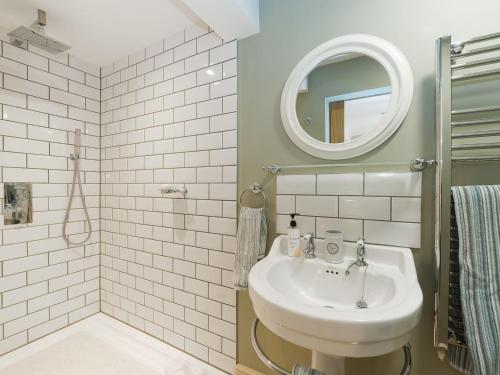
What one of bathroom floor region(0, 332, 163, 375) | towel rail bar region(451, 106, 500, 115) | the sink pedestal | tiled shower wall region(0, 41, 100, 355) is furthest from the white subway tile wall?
tiled shower wall region(0, 41, 100, 355)

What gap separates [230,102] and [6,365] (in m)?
2.09

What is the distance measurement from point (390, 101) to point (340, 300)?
840 mm

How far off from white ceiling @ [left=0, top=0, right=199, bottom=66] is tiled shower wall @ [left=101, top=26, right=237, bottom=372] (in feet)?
0.31

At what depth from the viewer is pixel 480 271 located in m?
0.76

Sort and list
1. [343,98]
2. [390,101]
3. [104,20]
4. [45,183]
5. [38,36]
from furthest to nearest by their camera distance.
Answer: [45,183] → [104,20] → [38,36] → [343,98] → [390,101]

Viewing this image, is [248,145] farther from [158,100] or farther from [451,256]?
[451,256]

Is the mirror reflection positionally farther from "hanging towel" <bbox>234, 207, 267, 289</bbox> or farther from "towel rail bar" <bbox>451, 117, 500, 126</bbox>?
"hanging towel" <bbox>234, 207, 267, 289</bbox>

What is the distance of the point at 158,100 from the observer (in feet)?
5.43

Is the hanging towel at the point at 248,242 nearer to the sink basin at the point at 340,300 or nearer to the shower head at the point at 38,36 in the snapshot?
the sink basin at the point at 340,300

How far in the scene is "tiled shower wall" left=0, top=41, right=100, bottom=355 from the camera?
5.08 feet

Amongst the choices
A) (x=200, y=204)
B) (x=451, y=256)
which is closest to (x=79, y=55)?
(x=200, y=204)

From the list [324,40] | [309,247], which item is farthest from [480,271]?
[324,40]

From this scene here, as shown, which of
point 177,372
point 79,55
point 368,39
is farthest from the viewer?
point 79,55

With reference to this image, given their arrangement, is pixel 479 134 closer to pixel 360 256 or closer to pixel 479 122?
pixel 479 122
